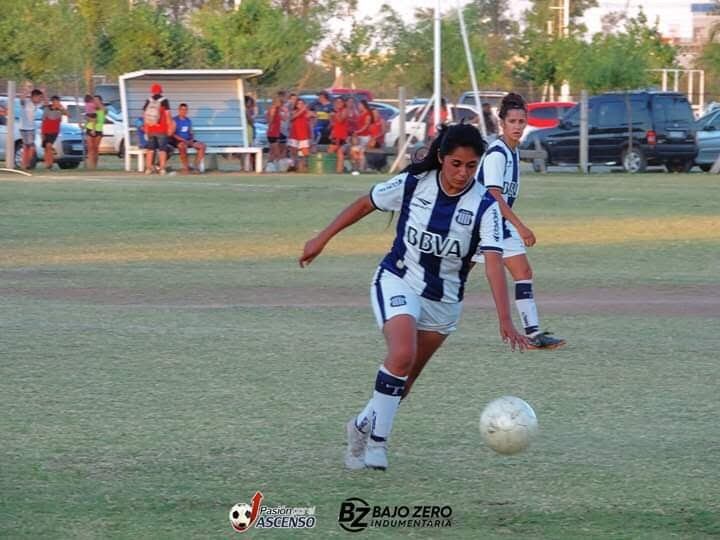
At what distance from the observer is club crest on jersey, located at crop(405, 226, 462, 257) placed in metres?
6.89

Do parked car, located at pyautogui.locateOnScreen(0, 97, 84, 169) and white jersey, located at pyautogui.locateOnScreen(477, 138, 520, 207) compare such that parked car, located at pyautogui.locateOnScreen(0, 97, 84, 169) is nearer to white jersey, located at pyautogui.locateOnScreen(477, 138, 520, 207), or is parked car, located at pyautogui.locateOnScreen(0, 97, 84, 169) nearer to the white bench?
the white bench

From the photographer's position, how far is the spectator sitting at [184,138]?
33.2 metres

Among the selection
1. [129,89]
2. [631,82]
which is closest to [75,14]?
[129,89]

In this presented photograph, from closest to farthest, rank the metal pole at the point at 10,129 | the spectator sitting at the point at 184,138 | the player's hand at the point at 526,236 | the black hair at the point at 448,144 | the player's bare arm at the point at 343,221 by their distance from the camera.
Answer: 1. the black hair at the point at 448,144
2. the player's bare arm at the point at 343,221
3. the player's hand at the point at 526,236
4. the metal pole at the point at 10,129
5. the spectator sitting at the point at 184,138

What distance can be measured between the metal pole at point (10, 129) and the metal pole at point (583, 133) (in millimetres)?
13142

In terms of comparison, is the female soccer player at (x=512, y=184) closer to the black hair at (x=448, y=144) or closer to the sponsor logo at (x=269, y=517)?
the black hair at (x=448, y=144)

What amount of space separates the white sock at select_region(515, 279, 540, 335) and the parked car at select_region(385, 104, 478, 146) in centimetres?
2413

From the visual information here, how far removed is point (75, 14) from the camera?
48125 millimetres

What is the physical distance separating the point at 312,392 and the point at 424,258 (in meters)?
A: 2.10

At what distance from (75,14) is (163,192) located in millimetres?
22825

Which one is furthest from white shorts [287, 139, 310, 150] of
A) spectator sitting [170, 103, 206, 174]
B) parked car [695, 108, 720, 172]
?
parked car [695, 108, 720, 172]

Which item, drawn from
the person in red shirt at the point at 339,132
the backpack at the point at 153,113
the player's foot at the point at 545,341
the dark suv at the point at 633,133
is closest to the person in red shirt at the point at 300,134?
the person in red shirt at the point at 339,132

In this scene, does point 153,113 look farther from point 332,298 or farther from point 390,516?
point 390,516

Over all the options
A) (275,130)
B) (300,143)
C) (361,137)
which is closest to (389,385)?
(300,143)
